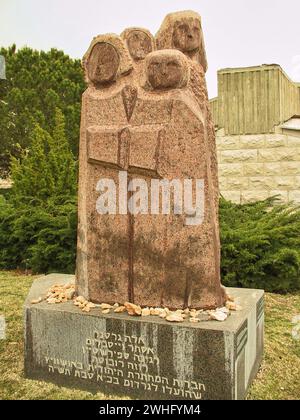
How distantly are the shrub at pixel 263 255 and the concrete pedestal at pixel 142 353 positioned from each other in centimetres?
206

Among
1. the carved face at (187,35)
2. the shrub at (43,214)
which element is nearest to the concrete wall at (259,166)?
the shrub at (43,214)

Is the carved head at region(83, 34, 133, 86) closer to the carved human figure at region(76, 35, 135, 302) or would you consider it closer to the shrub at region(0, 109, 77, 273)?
the carved human figure at region(76, 35, 135, 302)

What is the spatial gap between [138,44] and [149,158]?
0.80 metres

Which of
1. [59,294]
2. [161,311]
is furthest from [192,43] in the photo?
[59,294]

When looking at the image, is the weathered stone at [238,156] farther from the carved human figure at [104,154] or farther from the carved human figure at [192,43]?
the carved human figure at [104,154]

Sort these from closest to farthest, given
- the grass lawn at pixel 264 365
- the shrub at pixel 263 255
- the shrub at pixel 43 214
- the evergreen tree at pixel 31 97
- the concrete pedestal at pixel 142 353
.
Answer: the concrete pedestal at pixel 142 353, the grass lawn at pixel 264 365, the shrub at pixel 263 255, the shrub at pixel 43 214, the evergreen tree at pixel 31 97

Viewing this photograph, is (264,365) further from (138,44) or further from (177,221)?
(138,44)

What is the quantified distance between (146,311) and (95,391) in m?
0.58

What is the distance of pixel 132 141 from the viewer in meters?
2.75

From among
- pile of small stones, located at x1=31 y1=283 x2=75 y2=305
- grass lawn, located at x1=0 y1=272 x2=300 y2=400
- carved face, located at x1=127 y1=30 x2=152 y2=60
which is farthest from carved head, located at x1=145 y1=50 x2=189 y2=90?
grass lawn, located at x1=0 y1=272 x2=300 y2=400

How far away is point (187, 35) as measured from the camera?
113 inches

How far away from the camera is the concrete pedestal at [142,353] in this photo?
8.21 ft

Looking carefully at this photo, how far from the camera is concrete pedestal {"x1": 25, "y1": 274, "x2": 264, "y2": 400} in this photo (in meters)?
2.50

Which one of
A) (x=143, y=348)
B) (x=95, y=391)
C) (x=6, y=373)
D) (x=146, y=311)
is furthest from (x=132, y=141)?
(x=6, y=373)
